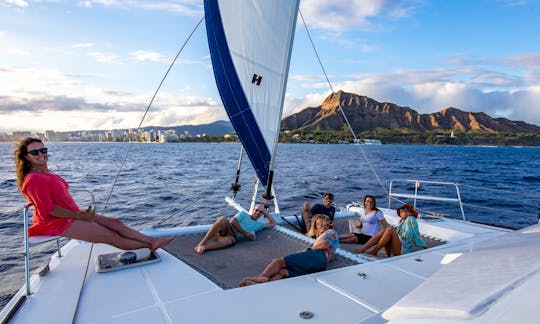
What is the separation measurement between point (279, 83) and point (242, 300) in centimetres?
378

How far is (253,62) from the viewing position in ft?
18.5

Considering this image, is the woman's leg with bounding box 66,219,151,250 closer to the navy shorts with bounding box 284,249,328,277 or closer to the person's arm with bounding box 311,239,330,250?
the navy shorts with bounding box 284,249,328,277

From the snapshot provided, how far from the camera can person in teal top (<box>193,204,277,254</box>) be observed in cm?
498

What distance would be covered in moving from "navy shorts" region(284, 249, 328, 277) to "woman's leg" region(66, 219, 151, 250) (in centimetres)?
195

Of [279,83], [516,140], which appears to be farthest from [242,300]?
[516,140]

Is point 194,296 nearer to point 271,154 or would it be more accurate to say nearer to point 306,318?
point 306,318

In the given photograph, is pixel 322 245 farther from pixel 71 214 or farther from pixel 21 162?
pixel 21 162

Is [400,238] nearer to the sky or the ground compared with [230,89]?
nearer to the ground

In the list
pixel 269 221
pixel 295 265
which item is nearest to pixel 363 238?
pixel 269 221

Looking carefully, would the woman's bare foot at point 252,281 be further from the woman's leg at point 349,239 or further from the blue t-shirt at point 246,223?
the woman's leg at point 349,239

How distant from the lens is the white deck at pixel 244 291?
1.73 meters

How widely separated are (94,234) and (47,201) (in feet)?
1.96

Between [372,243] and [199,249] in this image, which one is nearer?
[199,249]

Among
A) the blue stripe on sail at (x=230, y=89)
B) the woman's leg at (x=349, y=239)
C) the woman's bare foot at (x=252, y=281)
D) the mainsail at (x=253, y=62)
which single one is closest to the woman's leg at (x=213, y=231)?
the mainsail at (x=253, y=62)
